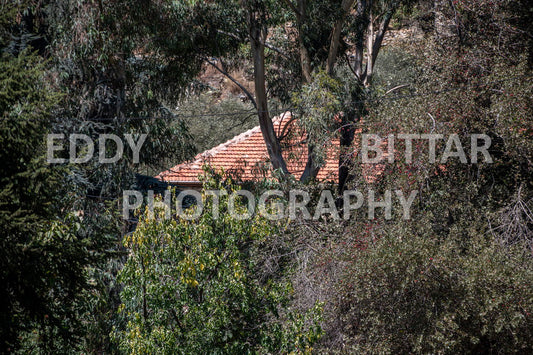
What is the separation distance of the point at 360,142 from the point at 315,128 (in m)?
1.35

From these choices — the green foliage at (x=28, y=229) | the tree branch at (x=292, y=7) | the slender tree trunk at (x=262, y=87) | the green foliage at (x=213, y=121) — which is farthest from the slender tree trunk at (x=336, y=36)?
Result: the green foliage at (x=213, y=121)

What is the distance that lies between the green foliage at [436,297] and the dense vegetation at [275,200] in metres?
0.03

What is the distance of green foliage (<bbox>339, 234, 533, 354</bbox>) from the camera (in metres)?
8.27

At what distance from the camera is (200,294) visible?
7.99 metres

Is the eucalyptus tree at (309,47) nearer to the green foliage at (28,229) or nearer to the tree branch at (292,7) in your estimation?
the tree branch at (292,7)

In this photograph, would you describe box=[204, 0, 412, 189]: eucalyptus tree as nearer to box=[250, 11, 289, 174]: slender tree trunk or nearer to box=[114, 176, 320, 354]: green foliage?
box=[250, 11, 289, 174]: slender tree trunk

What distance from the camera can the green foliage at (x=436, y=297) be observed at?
325 inches

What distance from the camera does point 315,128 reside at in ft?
41.2

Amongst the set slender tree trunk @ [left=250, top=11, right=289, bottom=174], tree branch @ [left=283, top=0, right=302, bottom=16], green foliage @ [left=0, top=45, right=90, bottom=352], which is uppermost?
tree branch @ [left=283, top=0, right=302, bottom=16]

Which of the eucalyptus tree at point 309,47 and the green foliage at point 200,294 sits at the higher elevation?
the eucalyptus tree at point 309,47

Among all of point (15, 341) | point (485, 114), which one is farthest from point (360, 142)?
point (15, 341)

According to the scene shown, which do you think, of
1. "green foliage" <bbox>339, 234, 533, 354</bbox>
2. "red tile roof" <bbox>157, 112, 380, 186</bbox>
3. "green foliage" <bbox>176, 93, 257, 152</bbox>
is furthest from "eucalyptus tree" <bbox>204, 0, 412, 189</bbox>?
"green foliage" <bbox>176, 93, 257, 152</bbox>

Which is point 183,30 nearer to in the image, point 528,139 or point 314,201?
point 314,201

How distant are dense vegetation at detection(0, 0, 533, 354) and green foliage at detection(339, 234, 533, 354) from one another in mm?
28
